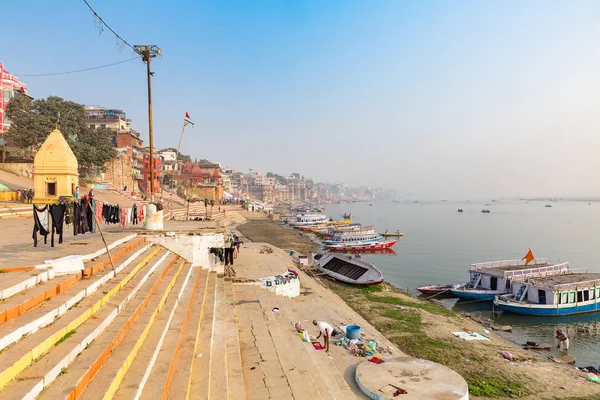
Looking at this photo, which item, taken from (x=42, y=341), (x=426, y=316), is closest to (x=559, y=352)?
(x=426, y=316)

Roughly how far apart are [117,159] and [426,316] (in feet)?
172

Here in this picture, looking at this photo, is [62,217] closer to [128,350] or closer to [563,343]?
[128,350]

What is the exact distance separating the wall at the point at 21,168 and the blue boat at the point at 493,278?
3978 cm

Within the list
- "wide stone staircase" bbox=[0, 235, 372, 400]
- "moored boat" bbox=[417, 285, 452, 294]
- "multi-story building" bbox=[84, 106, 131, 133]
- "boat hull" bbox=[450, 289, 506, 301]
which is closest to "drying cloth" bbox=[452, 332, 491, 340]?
"wide stone staircase" bbox=[0, 235, 372, 400]

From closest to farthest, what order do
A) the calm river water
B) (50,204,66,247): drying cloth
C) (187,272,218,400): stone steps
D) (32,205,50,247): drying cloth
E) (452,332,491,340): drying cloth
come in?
(187,272,218,400): stone steps, (32,205,50,247): drying cloth, (50,204,66,247): drying cloth, (452,332,491,340): drying cloth, the calm river water

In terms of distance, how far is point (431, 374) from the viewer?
30.8ft

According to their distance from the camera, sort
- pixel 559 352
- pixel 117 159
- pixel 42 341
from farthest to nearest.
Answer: pixel 117 159 → pixel 559 352 → pixel 42 341

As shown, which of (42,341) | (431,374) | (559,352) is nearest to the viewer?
(42,341)

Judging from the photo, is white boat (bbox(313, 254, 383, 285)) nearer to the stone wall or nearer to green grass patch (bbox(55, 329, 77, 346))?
green grass patch (bbox(55, 329, 77, 346))

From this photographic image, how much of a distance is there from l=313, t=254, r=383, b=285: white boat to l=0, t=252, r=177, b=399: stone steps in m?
19.1

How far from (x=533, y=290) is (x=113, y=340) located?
24.3 m

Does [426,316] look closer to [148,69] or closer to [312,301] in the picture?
[312,301]

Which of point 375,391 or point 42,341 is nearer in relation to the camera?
point 42,341

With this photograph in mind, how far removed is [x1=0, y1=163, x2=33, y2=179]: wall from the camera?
35.8 metres
